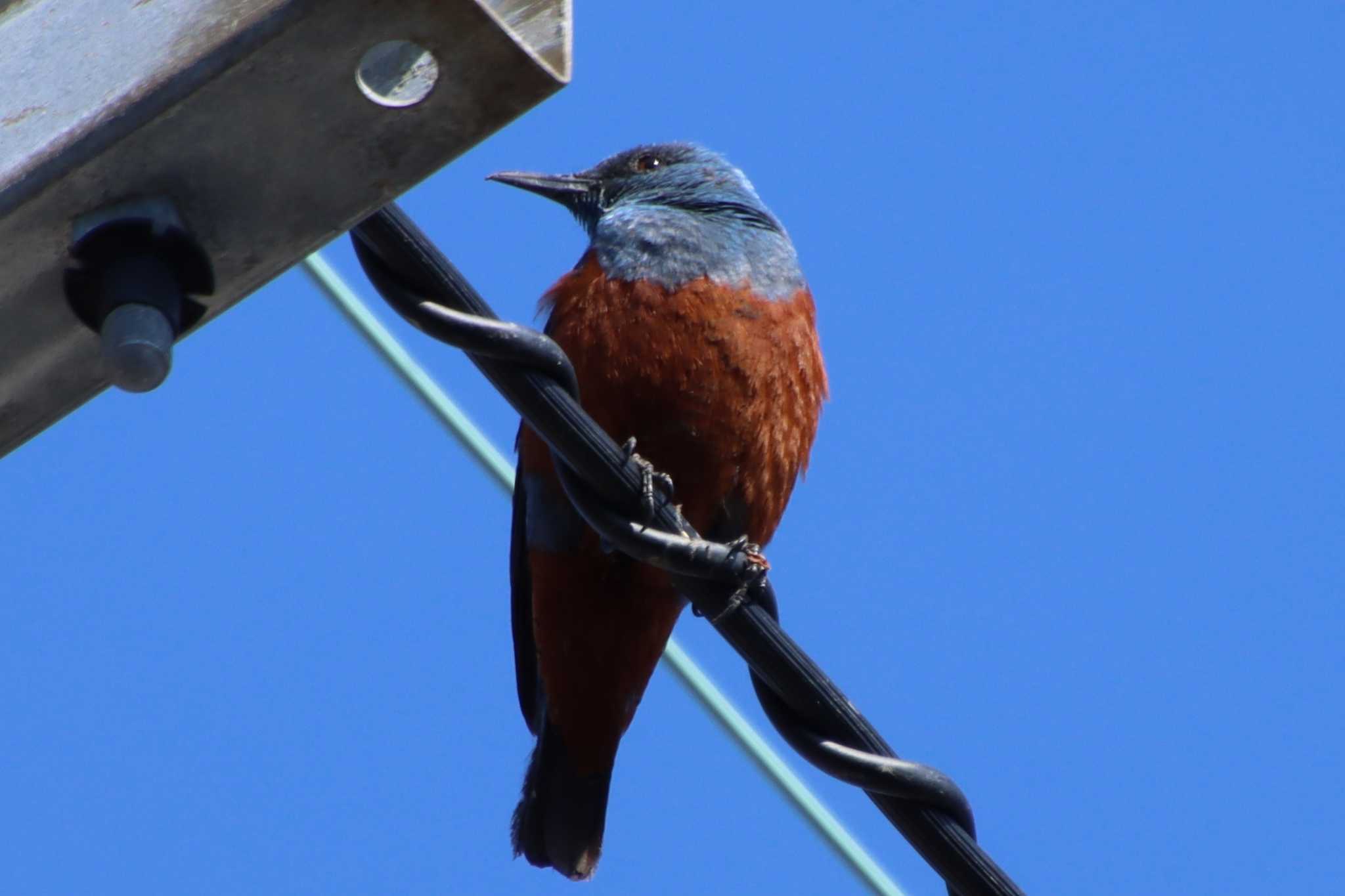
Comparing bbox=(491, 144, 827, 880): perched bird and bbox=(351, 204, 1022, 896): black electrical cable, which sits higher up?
bbox=(491, 144, 827, 880): perched bird

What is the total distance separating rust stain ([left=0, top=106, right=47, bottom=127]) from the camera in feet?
5.67

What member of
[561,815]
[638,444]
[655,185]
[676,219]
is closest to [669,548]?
[638,444]

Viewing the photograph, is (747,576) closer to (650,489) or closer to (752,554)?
(650,489)

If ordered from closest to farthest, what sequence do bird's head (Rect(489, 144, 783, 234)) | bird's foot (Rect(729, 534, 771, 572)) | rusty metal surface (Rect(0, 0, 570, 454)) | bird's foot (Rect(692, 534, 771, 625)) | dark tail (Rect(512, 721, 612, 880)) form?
1. rusty metal surface (Rect(0, 0, 570, 454))
2. bird's foot (Rect(692, 534, 771, 625))
3. bird's foot (Rect(729, 534, 771, 572))
4. dark tail (Rect(512, 721, 612, 880))
5. bird's head (Rect(489, 144, 783, 234))

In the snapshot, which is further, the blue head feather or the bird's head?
the bird's head

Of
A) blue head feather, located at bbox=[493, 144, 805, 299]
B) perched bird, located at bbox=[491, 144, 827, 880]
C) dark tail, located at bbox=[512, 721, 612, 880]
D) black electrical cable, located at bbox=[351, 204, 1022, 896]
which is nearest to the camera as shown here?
black electrical cable, located at bbox=[351, 204, 1022, 896]

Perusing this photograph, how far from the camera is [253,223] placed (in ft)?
6.21

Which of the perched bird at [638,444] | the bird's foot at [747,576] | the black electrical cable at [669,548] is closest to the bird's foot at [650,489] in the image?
the black electrical cable at [669,548]

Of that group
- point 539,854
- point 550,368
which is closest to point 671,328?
point 539,854

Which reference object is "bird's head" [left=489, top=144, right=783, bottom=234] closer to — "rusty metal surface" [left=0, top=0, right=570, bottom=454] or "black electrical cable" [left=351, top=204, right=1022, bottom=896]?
"black electrical cable" [left=351, top=204, right=1022, bottom=896]

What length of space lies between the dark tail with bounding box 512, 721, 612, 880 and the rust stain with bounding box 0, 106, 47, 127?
3576mm

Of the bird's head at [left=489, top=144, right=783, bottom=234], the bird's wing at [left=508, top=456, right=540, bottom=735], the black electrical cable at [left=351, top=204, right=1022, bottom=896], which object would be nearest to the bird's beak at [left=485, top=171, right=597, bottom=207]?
the bird's head at [left=489, top=144, right=783, bottom=234]

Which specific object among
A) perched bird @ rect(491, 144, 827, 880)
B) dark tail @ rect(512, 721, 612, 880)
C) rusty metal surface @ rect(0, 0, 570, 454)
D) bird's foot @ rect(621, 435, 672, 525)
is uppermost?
perched bird @ rect(491, 144, 827, 880)

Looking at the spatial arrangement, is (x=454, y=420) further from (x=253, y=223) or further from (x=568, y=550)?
(x=253, y=223)
